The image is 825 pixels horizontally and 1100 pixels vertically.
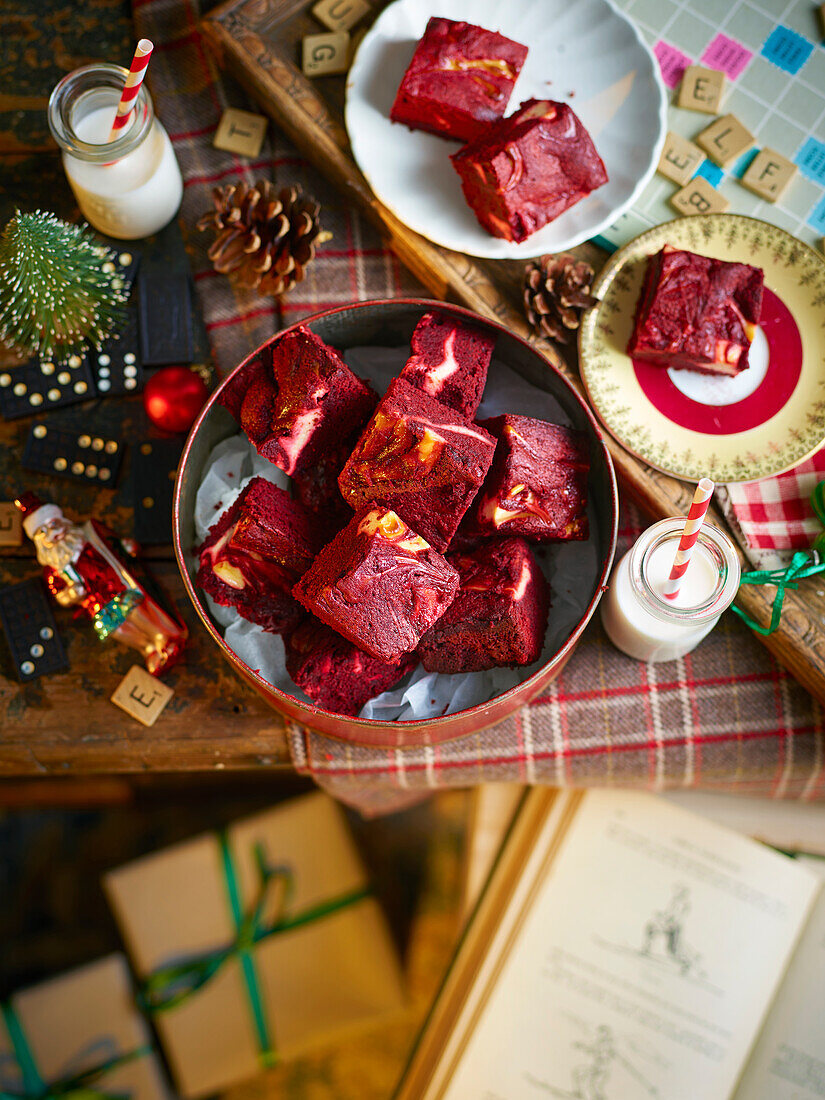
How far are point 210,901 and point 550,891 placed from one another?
87cm

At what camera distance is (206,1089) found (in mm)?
1988

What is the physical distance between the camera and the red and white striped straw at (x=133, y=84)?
1.21 m

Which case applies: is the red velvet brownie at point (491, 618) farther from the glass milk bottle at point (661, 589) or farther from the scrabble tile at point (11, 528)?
the scrabble tile at point (11, 528)

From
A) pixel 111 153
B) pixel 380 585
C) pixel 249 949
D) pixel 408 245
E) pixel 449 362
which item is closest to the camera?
pixel 380 585

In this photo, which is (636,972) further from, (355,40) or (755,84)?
(355,40)

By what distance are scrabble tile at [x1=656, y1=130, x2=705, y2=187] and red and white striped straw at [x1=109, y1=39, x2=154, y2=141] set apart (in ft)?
2.77

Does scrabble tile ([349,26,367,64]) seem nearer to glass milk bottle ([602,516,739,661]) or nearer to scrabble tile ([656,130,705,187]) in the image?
scrabble tile ([656,130,705,187])

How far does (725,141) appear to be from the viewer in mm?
1492

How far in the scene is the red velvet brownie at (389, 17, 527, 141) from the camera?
4.48ft

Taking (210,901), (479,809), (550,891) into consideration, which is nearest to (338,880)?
(210,901)

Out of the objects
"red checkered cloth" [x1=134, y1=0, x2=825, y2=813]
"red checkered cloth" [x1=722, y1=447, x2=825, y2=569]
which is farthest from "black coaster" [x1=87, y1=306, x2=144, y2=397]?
"red checkered cloth" [x1=722, y1=447, x2=825, y2=569]

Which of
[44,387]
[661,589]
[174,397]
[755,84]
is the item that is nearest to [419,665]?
[661,589]

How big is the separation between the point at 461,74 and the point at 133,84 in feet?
1.65

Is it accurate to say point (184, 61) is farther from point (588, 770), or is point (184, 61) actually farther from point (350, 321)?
point (588, 770)
